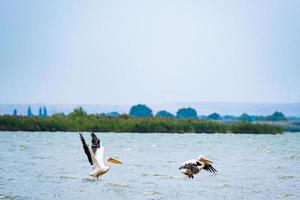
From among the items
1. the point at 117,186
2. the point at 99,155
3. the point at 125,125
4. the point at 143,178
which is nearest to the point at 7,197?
the point at 99,155

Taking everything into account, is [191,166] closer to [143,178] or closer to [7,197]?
[143,178]

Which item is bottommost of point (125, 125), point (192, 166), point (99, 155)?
point (192, 166)

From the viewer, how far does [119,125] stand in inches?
2128

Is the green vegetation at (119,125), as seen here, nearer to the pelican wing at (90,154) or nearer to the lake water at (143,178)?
the lake water at (143,178)

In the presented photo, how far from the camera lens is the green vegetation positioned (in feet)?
165

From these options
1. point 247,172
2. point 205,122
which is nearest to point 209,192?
point 247,172

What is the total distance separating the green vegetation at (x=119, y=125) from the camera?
50.3 m

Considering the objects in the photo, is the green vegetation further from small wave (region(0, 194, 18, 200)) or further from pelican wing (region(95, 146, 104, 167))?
small wave (region(0, 194, 18, 200))

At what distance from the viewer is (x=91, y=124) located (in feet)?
172

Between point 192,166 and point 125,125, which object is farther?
point 125,125

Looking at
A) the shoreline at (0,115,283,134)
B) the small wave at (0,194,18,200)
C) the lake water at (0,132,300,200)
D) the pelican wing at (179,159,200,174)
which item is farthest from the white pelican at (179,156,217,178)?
the shoreline at (0,115,283,134)

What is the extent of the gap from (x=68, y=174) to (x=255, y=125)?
124ft

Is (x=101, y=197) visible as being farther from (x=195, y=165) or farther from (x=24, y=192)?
(x=195, y=165)

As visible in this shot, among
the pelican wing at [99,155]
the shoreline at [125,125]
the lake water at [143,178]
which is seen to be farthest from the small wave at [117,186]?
the shoreline at [125,125]
